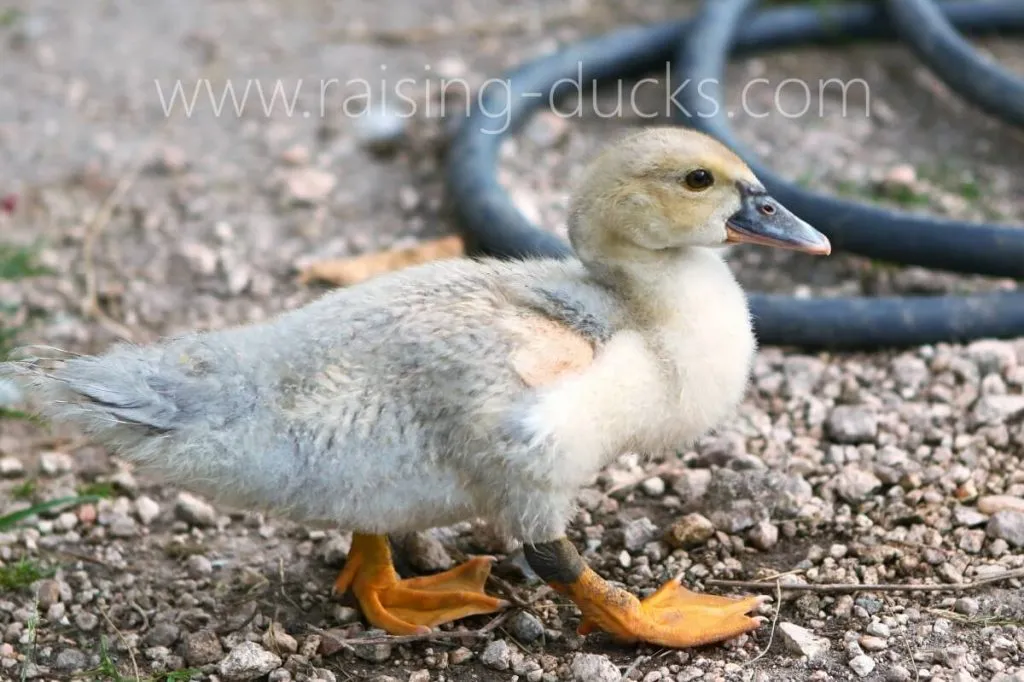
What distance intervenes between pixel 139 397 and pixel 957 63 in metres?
3.57

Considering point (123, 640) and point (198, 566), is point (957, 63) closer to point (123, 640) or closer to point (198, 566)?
point (198, 566)

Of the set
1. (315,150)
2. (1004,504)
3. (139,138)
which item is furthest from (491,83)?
(1004,504)

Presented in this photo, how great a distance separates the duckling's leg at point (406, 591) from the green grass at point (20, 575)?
0.74 meters

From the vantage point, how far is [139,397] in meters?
2.80

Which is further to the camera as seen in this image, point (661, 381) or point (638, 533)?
point (638, 533)

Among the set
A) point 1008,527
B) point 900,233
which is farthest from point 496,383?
point 900,233

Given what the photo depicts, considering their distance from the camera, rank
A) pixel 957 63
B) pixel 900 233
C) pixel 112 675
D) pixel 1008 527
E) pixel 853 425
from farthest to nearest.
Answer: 1. pixel 957 63
2. pixel 900 233
3. pixel 853 425
4. pixel 1008 527
5. pixel 112 675

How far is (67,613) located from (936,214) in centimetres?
326

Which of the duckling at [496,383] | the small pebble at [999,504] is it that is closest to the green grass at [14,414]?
the duckling at [496,383]

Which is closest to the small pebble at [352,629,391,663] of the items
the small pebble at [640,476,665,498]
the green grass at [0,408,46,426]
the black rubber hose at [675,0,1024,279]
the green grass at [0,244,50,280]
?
the small pebble at [640,476,665,498]

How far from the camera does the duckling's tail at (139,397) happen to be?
9.17 ft

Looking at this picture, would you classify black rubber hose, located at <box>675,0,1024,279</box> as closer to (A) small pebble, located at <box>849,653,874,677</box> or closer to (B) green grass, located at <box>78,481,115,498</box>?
(A) small pebble, located at <box>849,653,874,677</box>

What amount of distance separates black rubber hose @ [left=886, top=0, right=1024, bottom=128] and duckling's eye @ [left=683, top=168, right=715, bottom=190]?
2.38m

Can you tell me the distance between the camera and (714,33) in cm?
532
